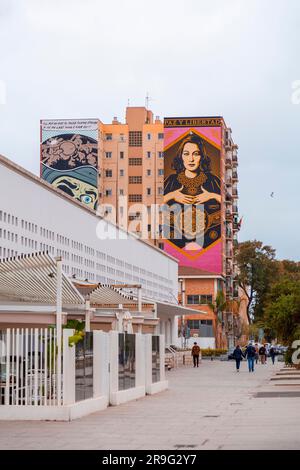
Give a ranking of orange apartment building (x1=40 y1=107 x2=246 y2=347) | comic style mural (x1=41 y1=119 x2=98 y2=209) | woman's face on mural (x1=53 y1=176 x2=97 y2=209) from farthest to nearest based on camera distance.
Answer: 1. orange apartment building (x1=40 y1=107 x2=246 y2=347)
2. woman's face on mural (x1=53 y1=176 x2=97 y2=209)
3. comic style mural (x1=41 y1=119 x2=98 y2=209)

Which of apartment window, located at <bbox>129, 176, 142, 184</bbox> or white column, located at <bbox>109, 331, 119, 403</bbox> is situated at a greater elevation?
apartment window, located at <bbox>129, 176, 142, 184</bbox>

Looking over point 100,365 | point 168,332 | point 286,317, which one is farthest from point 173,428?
point 168,332

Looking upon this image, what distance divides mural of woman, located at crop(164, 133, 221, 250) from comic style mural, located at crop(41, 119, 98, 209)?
1160cm

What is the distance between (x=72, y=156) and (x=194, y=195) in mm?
16761

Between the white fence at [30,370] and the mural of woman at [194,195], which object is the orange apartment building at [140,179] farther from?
the white fence at [30,370]

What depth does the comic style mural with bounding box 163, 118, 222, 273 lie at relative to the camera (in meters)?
122

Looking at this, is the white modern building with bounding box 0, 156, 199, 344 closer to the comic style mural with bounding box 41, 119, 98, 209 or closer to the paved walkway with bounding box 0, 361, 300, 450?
the paved walkway with bounding box 0, 361, 300, 450

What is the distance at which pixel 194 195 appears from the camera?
123 m

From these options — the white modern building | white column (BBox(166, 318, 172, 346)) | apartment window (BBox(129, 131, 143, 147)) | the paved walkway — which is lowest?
the paved walkway

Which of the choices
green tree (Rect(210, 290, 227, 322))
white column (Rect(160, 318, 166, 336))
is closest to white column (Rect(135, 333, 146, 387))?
white column (Rect(160, 318, 166, 336))

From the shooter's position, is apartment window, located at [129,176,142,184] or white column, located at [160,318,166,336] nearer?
white column, located at [160,318,166,336]

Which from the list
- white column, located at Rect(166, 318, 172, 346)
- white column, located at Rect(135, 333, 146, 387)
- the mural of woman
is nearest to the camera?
white column, located at Rect(135, 333, 146, 387)

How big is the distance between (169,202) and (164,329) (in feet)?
139
